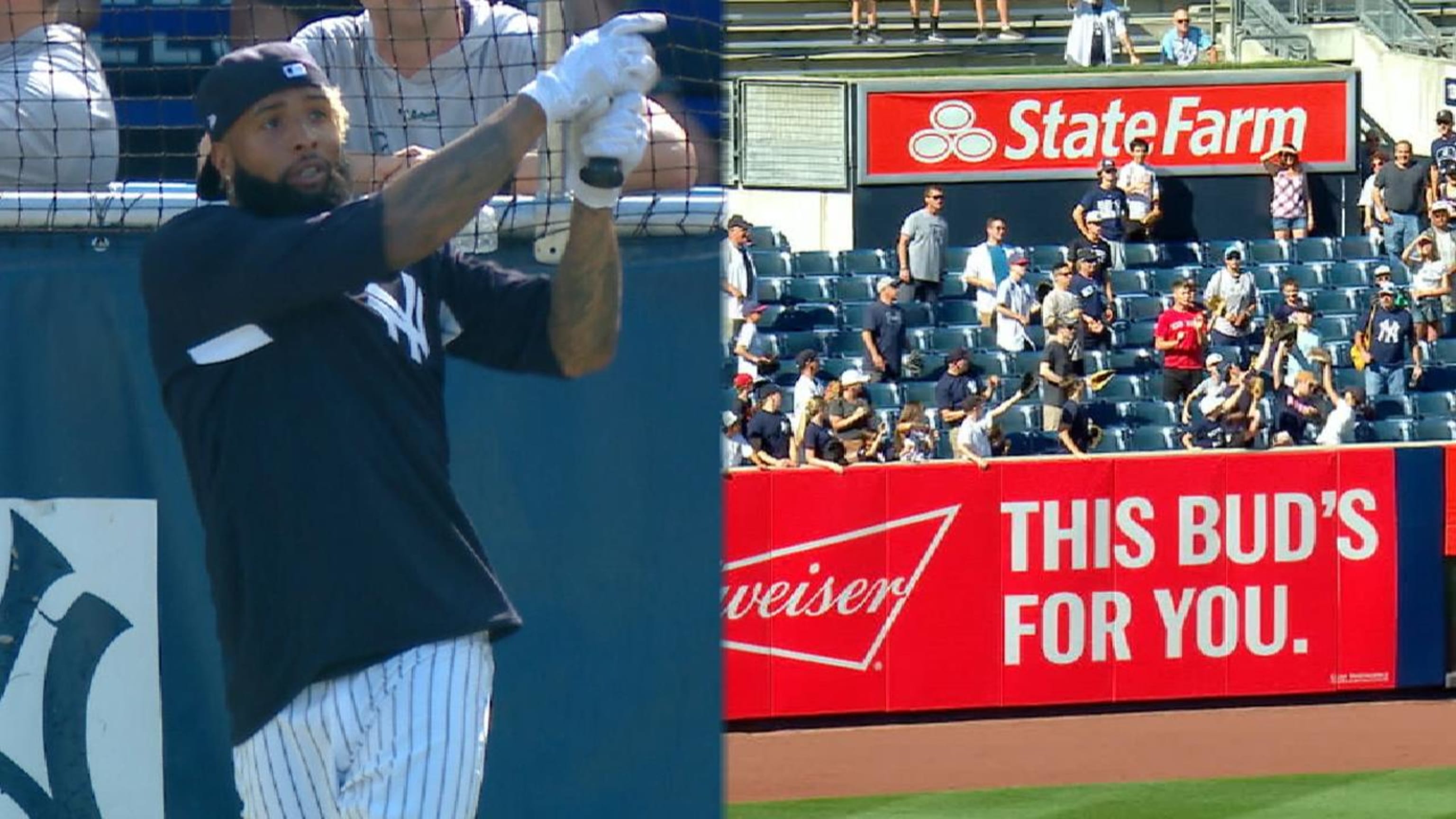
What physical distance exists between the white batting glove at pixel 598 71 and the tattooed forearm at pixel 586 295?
0.96 feet

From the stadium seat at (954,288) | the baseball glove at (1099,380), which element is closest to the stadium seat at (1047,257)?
the stadium seat at (954,288)

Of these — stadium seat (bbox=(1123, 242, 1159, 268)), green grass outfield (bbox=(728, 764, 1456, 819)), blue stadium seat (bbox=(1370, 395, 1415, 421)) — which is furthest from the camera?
stadium seat (bbox=(1123, 242, 1159, 268))

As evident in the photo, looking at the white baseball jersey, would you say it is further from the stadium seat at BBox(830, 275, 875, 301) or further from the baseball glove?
the stadium seat at BBox(830, 275, 875, 301)

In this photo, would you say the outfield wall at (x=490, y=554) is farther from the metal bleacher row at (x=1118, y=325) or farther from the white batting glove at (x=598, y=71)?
the metal bleacher row at (x=1118, y=325)

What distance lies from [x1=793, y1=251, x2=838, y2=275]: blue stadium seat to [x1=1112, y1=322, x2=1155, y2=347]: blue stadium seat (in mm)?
2214

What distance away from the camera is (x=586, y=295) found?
170 inches

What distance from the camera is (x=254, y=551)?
4.14 m

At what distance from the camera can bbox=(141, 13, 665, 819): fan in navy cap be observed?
401cm

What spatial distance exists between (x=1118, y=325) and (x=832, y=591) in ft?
21.7

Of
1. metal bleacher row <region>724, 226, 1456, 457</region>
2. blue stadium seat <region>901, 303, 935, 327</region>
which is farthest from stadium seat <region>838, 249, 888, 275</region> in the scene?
blue stadium seat <region>901, 303, 935, 327</region>

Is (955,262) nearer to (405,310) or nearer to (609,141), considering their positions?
(405,310)

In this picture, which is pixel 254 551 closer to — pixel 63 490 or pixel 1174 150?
pixel 63 490

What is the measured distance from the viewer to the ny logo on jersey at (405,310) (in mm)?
4121

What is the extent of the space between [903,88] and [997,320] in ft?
12.6
